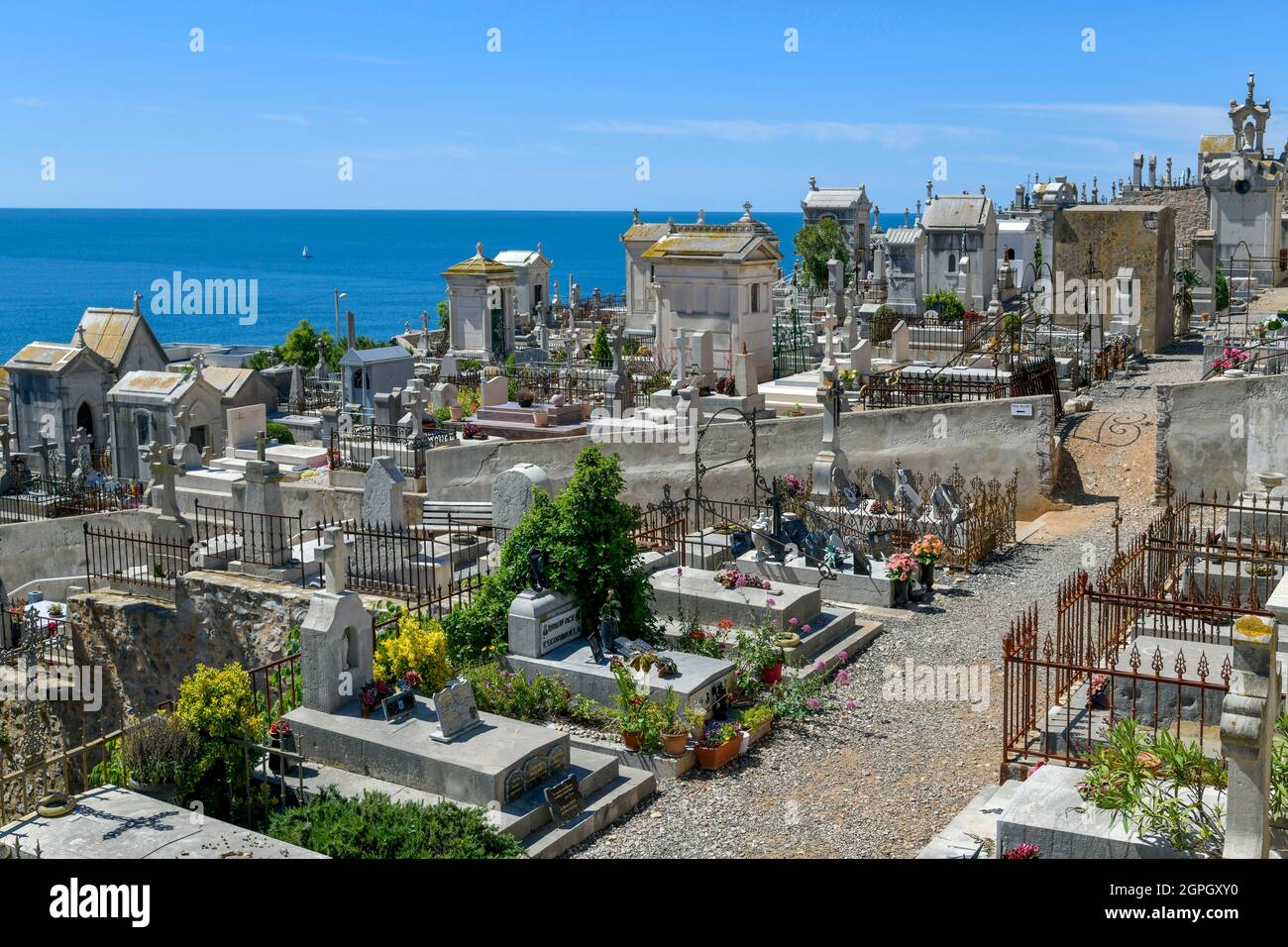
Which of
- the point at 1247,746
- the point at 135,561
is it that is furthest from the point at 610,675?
the point at 135,561

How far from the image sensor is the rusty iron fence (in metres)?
9.73

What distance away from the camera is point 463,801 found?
979 cm

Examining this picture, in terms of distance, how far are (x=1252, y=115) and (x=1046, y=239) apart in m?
8.50

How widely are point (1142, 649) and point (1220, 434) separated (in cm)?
841

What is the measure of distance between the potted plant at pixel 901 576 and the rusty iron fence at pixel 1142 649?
168 centimetres

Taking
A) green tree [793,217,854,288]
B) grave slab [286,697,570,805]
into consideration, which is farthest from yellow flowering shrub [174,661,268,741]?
green tree [793,217,854,288]

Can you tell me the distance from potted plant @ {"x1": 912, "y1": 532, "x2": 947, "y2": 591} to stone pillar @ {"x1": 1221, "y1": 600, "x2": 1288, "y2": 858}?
8.37 m

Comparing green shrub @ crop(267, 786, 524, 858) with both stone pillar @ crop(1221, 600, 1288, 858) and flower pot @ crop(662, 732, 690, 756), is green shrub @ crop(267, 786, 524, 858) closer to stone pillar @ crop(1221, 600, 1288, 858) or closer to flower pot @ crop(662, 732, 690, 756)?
flower pot @ crop(662, 732, 690, 756)

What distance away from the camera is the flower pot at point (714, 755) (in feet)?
35.9

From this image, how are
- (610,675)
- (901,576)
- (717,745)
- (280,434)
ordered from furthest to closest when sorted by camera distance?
(280,434), (901,576), (610,675), (717,745)

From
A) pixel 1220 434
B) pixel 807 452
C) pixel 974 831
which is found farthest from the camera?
pixel 807 452

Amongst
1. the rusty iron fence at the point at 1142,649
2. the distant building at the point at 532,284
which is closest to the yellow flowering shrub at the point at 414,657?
the rusty iron fence at the point at 1142,649

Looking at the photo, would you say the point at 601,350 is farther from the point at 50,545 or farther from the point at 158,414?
the point at 50,545

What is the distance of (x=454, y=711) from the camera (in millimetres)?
10453
